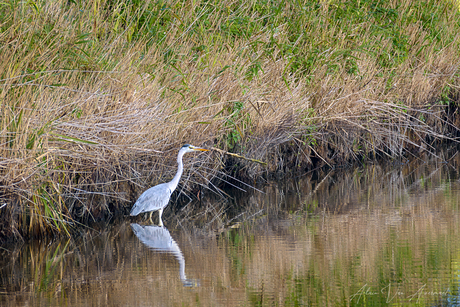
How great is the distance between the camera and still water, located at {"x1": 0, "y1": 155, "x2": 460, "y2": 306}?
4488mm

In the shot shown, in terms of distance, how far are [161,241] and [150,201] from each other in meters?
0.69

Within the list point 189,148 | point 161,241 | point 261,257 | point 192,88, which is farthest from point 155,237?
point 192,88

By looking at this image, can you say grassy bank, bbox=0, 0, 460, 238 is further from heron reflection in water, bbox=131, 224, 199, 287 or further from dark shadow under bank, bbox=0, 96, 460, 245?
heron reflection in water, bbox=131, 224, 199, 287

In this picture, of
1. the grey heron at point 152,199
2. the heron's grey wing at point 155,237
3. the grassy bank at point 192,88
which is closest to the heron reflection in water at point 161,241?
the heron's grey wing at point 155,237

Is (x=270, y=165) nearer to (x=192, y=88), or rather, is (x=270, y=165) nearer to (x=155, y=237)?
(x=192, y=88)

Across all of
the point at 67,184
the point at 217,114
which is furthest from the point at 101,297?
the point at 217,114

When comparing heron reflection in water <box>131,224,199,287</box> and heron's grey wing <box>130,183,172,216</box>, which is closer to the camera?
heron reflection in water <box>131,224,199,287</box>

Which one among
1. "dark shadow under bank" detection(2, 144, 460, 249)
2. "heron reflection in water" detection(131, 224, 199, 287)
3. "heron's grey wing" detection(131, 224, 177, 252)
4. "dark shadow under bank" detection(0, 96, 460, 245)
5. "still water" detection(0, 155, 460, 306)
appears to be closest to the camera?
"still water" detection(0, 155, 460, 306)

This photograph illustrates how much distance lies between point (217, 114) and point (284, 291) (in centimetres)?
342

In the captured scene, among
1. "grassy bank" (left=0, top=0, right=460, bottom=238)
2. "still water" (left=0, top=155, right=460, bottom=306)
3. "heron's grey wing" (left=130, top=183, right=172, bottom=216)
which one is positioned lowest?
"still water" (left=0, top=155, right=460, bottom=306)

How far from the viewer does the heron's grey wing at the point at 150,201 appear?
6723 millimetres

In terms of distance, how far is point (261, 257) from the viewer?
5453mm

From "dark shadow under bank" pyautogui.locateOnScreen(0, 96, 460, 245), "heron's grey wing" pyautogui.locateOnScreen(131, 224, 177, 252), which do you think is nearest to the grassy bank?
"dark shadow under bank" pyautogui.locateOnScreen(0, 96, 460, 245)

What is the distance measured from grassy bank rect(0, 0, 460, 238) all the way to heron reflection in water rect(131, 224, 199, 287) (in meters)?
0.45
